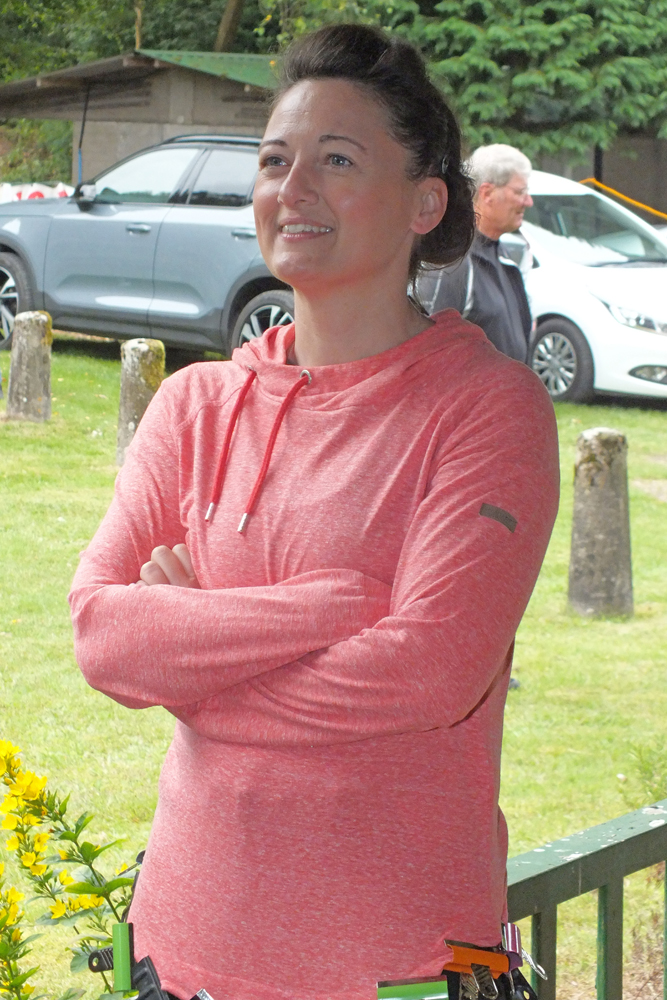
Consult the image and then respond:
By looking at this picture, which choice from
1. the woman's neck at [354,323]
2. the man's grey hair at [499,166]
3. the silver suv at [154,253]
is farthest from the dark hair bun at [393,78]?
the silver suv at [154,253]

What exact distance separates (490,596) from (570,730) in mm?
3379

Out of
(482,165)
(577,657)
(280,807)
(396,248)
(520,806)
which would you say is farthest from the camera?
(577,657)

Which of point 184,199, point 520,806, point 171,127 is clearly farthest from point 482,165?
point 171,127

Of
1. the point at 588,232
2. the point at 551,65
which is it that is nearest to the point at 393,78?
the point at 588,232

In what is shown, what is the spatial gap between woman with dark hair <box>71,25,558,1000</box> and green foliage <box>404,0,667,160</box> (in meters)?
14.3

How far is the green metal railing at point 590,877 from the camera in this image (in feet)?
6.35

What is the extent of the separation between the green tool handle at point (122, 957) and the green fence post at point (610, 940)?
0.81m

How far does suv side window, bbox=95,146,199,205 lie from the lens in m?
9.82

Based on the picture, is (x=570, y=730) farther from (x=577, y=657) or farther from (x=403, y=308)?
(x=403, y=308)

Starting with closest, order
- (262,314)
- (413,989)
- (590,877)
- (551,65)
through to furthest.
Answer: (413,989), (590,877), (262,314), (551,65)

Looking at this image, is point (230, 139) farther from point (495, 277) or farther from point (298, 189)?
point (298, 189)

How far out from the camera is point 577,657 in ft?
18.0

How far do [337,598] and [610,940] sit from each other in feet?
2.99

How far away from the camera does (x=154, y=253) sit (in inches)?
377
